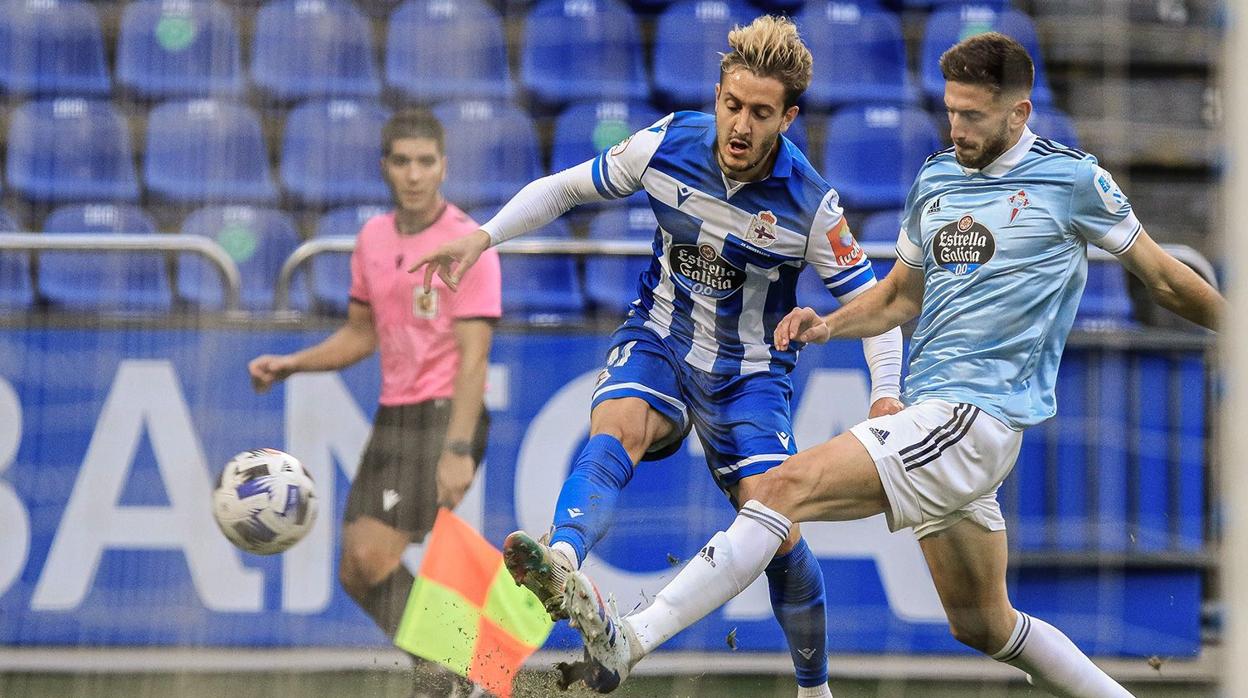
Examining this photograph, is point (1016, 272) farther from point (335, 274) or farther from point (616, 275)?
point (335, 274)

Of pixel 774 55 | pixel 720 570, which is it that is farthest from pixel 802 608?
pixel 774 55

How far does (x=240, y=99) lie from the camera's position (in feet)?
14.6

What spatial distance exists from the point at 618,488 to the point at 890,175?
5.25 feet

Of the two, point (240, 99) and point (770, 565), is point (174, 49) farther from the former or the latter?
point (770, 565)

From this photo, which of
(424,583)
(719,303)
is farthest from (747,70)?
(424,583)

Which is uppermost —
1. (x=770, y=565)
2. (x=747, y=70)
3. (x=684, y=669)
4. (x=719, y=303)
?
(x=747, y=70)

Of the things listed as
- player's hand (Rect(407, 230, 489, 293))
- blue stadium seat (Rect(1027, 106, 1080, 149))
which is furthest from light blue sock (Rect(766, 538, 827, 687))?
blue stadium seat (Rect(1027, 106, 1080, 149))

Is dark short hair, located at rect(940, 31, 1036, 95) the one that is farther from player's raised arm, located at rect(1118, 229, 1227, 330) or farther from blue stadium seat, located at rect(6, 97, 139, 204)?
blue stadium seat, located at rect(6, 97, 139, 204)

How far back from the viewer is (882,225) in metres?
4.56

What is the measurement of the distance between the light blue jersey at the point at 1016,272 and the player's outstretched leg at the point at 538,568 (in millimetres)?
1037

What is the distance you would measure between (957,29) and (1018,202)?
1.22 meters

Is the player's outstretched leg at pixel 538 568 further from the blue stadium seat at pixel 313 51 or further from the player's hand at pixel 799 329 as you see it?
the blue stadium seat at pixel 313 51

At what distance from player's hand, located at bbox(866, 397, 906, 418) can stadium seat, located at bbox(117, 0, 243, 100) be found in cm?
219

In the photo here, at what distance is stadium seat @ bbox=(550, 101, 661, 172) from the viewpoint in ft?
15.1
